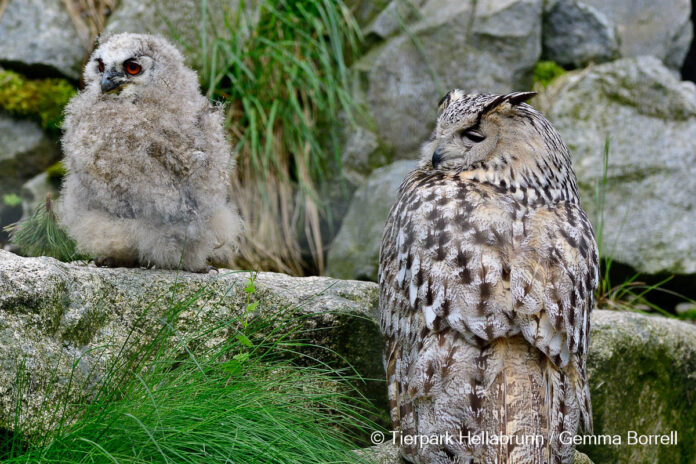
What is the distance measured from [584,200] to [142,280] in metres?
3.43

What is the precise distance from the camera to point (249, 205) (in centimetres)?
512

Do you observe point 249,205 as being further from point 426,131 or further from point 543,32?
point 543,32

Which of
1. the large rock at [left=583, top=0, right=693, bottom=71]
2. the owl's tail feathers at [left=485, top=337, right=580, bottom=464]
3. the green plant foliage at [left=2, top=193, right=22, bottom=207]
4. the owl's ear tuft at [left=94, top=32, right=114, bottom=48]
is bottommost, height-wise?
the green plant foliage at [left=2, top=193, right=22, bottom=207]

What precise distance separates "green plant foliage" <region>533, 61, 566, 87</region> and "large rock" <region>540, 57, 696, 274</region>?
0.16 meters

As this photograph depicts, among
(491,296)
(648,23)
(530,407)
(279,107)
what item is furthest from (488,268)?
(648,23)

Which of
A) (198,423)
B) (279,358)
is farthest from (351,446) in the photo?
(198,423)

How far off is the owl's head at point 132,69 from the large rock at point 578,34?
12.7ft

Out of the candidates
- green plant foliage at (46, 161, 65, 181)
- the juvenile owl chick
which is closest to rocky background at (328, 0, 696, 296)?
green plant foliage at (46, 161, 65, 181)

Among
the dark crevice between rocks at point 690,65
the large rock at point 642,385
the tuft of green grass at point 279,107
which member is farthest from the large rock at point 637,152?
the tuft of green grass at point 279,107

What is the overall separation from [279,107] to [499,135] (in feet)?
9.26

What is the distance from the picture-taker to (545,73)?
562 centimetres

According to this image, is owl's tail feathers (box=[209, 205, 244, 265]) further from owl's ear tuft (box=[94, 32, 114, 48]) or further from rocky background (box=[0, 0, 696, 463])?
rocky background (box=[0, 0, 696, 463])

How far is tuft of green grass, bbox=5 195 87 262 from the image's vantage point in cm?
311

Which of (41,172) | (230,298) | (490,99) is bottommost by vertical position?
(41,172)
